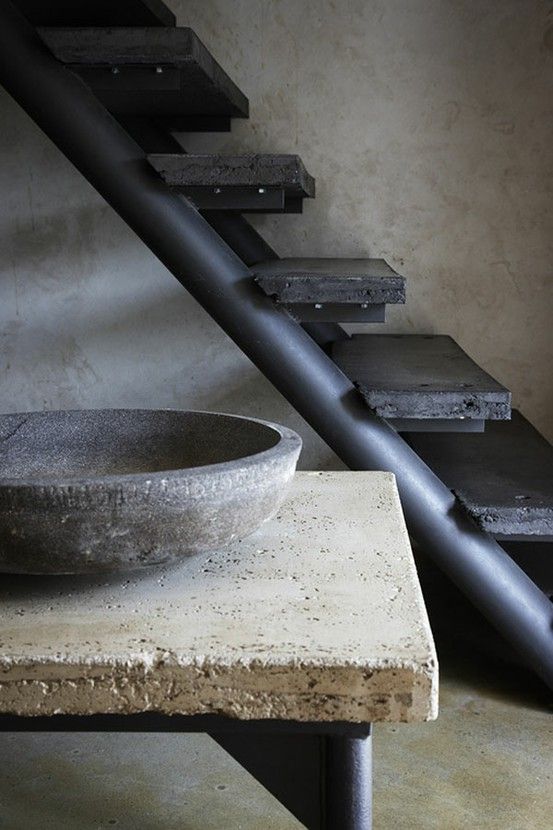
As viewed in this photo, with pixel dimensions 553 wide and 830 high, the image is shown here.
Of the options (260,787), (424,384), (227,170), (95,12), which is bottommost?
(260,787)

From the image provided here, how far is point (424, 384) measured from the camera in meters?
2.54

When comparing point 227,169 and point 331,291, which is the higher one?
point 227,169

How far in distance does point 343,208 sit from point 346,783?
2578mm

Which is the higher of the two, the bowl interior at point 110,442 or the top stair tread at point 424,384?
the bowl interior at point 110,442

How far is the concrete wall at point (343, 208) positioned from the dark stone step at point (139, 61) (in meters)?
0.67

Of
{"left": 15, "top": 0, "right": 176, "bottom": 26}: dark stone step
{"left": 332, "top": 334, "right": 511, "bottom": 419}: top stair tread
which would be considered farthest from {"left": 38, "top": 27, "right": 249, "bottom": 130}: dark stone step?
{"left": 332, "top": 334, "right": 511, "bottom": 419}: top stair tread

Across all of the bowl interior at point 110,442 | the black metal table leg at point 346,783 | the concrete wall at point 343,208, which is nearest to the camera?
the black metal table leg at point 346,783

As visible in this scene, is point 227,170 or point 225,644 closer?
point 225,644

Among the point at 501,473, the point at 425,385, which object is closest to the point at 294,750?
the point at 425,385

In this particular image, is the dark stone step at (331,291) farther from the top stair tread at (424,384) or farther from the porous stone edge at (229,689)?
the porous stone edge at (229,689)

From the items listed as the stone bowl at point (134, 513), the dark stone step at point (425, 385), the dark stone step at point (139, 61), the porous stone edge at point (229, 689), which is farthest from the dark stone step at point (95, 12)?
the porous stone edge at point (229, 689)

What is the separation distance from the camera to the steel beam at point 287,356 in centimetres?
252

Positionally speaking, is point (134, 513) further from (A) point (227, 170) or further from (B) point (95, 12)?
Answer: (B) point (95, 12)

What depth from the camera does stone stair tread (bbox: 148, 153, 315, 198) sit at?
8.05 ft
